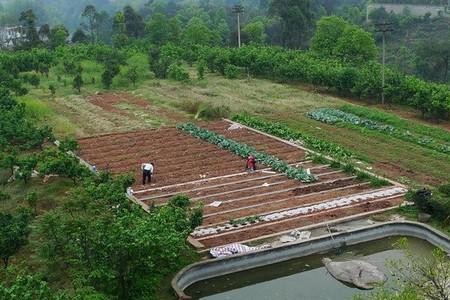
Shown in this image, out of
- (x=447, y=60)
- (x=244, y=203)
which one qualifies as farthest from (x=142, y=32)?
(x=244, y=203)

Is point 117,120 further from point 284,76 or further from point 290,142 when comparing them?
point 284,76

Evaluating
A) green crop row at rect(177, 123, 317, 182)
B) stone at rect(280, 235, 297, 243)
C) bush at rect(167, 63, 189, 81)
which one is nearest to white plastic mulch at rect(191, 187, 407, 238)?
stone at rect(280, 235, 297, 243)

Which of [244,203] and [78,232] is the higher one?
[78,232]

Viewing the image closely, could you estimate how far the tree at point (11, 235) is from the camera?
1345cm

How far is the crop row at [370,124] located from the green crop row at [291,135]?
2.53 m

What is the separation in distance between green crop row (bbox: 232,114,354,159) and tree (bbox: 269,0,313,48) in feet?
94.6

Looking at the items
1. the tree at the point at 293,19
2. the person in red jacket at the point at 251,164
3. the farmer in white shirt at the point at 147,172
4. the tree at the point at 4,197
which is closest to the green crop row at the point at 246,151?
the person in red jacket at the point at 251,164

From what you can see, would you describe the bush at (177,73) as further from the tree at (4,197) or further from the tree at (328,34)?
the tree at (4,197)

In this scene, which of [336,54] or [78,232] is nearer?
[78,232]

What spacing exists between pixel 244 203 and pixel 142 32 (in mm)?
48720

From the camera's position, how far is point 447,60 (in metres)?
45.2

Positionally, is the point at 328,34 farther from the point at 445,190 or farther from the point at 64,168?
the point at 64,168

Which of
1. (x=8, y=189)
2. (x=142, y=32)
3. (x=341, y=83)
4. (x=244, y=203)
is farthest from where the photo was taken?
(x=142, y=32)

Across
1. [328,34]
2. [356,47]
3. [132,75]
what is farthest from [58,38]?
[356,47]
